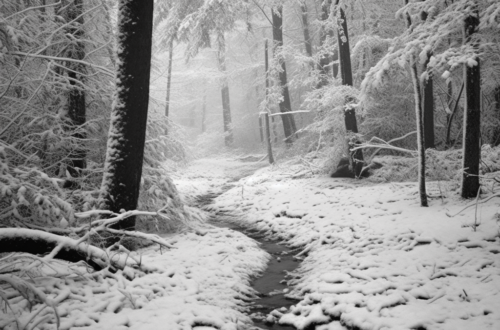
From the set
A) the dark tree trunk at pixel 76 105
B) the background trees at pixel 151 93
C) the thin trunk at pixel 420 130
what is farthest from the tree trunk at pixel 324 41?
the dark tree trunk at pixel 76 105

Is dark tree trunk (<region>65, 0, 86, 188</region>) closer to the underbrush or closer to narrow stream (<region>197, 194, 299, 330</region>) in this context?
narrow stream (<region>197, 194, 299, 330</region>)

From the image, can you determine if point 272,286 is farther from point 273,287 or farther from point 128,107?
point 128,107

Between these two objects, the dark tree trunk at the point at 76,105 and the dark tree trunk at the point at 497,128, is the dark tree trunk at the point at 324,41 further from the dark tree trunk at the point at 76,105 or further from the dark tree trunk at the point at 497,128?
the dark tree trunk at the point at 76,105

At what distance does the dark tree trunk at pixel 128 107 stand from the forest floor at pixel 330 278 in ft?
4.60

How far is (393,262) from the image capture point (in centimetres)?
551

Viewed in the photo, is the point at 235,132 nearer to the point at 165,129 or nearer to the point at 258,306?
the point at 165,129

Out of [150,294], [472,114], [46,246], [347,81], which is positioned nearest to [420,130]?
[472,114]

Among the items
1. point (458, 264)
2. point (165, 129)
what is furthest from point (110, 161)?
point (458, 264)

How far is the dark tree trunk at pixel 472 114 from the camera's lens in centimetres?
650

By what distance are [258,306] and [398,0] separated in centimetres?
1427

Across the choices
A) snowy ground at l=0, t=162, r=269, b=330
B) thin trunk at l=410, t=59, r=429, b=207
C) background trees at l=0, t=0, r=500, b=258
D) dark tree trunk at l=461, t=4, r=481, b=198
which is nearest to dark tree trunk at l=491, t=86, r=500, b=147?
background trees at l=0, t=0, r=500, b=258

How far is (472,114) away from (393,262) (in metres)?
3.58

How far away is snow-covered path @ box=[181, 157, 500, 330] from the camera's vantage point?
13.6ft

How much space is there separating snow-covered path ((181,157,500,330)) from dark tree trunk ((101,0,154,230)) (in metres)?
3.56
